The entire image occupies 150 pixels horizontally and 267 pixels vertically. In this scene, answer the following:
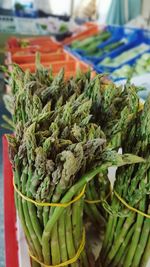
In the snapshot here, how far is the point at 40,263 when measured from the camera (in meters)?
0.84

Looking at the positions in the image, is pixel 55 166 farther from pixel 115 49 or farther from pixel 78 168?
pixel 115 49

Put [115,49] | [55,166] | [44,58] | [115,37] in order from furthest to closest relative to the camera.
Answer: [115,37] → [115,49] → [44,58] → [55,166]

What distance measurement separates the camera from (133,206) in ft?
2.77

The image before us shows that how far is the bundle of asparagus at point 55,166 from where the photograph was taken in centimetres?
70

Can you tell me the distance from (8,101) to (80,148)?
0.48m

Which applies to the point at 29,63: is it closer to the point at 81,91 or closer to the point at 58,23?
the point at 58,23

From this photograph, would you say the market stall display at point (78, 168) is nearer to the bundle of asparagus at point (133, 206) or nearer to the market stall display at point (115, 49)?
the bundle of asparagus at point (133, 206)

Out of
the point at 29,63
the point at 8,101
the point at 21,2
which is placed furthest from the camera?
the point at 21,2

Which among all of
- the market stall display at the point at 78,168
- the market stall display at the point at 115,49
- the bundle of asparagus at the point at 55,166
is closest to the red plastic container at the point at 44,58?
the market stall display at the point at 115,49

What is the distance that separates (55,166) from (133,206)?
272 mm

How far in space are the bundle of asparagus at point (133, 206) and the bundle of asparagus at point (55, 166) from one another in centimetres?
10

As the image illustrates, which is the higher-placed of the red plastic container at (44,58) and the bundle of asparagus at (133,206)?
the red plastic container at (44,58)

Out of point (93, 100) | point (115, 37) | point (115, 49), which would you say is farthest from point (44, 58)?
point (93, 100)

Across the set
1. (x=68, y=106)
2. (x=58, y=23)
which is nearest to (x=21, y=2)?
(x=58, y=23)
